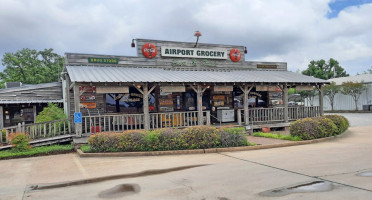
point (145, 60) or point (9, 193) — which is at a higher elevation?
point (145, 60)

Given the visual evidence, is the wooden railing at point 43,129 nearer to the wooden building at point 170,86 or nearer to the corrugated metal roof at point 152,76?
the wooden building at point 170,86

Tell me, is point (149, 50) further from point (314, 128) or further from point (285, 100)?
point (314, 128)

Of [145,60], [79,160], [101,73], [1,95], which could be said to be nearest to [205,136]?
[79,160]

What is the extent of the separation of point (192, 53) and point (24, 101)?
391 inches

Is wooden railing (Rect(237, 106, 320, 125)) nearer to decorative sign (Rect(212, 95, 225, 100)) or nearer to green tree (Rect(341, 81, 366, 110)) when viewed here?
decorative sign (Rect(212, 95, 225, 100))

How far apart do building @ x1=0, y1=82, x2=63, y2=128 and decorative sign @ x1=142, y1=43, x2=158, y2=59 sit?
245 inches

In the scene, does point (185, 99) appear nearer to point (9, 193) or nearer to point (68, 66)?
point (68, 66)

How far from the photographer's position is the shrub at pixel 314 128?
11.7 meters

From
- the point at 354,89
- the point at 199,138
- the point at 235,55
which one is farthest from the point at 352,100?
the point at 199,138

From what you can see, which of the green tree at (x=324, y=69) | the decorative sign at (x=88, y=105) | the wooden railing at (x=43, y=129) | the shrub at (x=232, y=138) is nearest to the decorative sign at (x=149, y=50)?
the decorative sign at (x=88, y=105)

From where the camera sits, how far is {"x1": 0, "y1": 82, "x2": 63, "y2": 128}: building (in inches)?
638

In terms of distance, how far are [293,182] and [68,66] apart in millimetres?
11697

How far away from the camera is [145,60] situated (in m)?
15.7

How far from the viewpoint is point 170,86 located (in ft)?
43.3
